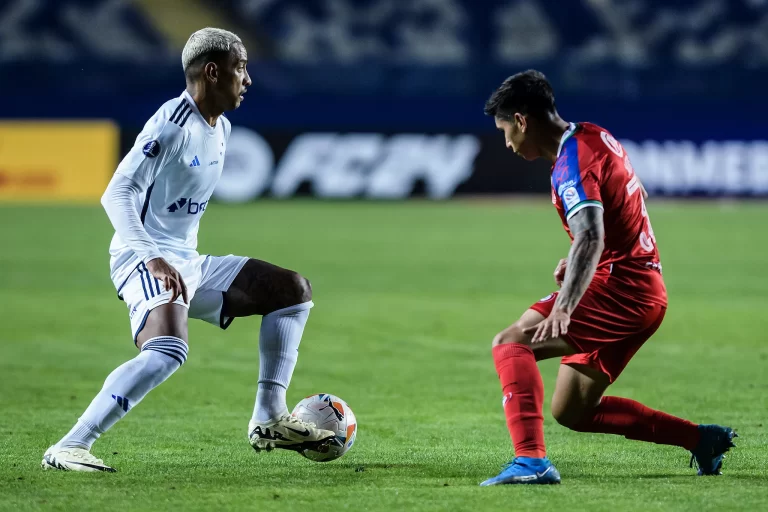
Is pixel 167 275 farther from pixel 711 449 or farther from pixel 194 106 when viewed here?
pixel 711 449

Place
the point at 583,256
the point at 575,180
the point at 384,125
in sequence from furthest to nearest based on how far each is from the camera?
1. the point at 384,125
2. the point at 575,180
3. the point at 583,256

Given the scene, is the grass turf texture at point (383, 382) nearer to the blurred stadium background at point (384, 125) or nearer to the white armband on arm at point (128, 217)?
the white armband on arm at point (128, 217)

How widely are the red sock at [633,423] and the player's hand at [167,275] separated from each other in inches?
76.0

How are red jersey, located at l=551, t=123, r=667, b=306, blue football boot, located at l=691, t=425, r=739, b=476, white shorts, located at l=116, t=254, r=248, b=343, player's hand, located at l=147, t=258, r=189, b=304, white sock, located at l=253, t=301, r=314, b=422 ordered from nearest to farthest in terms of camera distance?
1. red jersey, located at l=551, t=123, r=667, b=306
2. player's hand, located at l=147, t=258, r=189, b=304
3. blue football boot, located at l=691, t=425, r=739, b=476
4. white shorts, located at l=116, t=254, r=248, b=343
5. white sock, located at l=253, t=301, r=314, b=422

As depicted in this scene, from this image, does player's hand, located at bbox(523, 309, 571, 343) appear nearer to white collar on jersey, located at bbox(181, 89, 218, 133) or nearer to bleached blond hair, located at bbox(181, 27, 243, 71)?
white collar on jersey, located at bbox(181, 89, 218, 133)

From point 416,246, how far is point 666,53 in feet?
63.9

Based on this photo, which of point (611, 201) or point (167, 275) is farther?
point (167, 275)

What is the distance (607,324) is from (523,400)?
50cm

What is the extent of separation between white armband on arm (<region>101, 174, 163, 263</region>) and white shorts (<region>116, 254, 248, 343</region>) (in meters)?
0.20

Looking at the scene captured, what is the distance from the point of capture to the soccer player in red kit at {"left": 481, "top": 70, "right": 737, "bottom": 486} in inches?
191

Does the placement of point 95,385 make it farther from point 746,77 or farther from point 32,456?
point 746,77

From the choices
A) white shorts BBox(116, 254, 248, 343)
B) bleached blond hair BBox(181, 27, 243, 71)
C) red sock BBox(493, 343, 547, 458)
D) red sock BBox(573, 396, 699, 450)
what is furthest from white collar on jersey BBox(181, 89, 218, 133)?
red sock BBox(573, 396, 699, 450)

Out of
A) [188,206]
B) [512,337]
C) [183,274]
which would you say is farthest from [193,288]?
[512,337]

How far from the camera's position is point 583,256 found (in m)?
4.79
